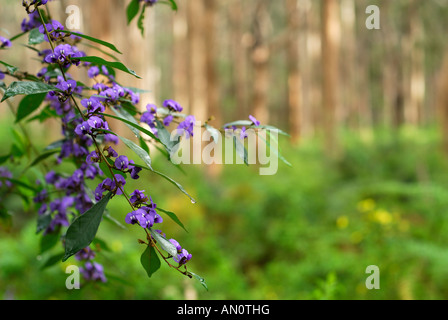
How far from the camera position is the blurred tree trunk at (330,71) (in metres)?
9.78

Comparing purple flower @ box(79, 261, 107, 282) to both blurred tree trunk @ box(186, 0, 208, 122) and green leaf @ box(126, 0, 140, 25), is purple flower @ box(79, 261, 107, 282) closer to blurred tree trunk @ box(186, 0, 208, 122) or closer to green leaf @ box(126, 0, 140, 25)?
green leaf @ box(126, 0, 140, 25)

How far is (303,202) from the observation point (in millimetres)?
6539

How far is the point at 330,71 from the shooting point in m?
9.82

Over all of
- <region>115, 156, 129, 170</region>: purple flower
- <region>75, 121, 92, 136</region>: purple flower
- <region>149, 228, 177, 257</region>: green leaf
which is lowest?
<region>149, 228, 177, 257</region>: green leaf

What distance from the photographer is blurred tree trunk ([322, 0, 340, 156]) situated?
978 cm

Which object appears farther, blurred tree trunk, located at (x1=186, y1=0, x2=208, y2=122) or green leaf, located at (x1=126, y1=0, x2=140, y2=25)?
blurred tree trunk, located at (x1=186, y1=0, x2=208, y2=122)

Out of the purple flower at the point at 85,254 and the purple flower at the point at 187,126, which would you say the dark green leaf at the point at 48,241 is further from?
the purple flower at the point at 187,126

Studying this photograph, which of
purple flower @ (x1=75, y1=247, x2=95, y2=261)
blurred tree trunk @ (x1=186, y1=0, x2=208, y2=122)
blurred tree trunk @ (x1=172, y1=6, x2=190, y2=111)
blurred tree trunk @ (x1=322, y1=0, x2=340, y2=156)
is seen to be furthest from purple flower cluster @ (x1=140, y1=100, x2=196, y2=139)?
blurred tree trunk @ (x1=172, y1=6, x2=190, y2=111)

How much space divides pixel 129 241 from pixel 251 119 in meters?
3.90

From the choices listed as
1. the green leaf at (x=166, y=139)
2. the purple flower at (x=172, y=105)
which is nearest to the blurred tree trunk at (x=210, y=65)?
the purple flower at (x=172, y=105)

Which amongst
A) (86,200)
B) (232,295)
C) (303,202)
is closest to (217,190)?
(303,202)

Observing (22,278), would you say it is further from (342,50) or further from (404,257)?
(342,50)

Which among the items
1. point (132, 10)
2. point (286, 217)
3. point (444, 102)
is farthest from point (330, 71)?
point (132, 10)

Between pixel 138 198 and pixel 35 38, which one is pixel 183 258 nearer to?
pixel 138 198
